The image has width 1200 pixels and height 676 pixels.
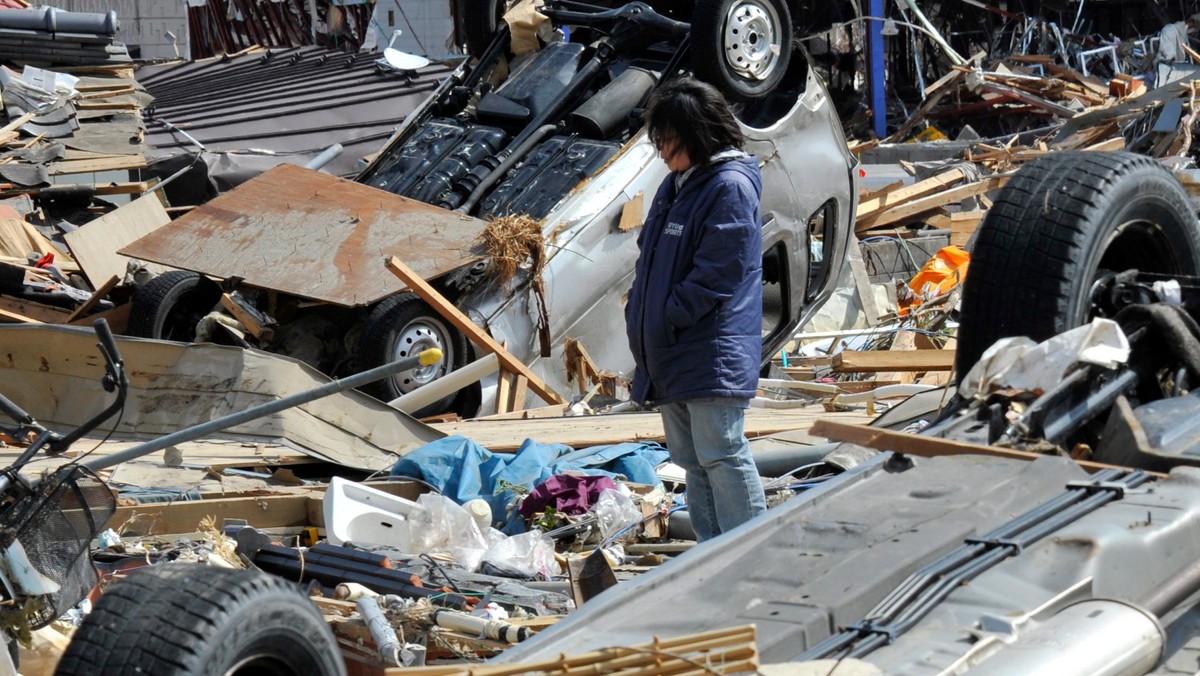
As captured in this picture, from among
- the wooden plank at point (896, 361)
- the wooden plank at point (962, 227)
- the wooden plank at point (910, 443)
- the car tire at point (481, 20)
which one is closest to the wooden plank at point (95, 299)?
the car tire at point (481, 20)

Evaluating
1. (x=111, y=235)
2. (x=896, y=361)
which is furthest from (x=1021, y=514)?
(x=111, y=235)

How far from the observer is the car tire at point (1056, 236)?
4.37 meters

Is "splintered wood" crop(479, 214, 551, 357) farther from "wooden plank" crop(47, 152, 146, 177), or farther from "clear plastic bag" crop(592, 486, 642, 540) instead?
"wooden plank" crop(47, 152, 146, 177)

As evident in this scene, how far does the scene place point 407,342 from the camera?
8.56 m

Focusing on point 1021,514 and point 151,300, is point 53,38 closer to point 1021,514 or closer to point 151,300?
point 151,300

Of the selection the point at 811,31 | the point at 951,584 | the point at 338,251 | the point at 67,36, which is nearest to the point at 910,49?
the point at 811,31

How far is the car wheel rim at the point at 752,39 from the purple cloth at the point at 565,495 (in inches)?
139

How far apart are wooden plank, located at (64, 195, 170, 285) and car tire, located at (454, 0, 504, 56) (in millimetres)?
2916

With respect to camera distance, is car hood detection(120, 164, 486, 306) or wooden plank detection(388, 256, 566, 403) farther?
car hood detection(120, 164, 486, 306)

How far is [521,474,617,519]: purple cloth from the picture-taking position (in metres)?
6.05

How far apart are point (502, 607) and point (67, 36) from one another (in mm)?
10960

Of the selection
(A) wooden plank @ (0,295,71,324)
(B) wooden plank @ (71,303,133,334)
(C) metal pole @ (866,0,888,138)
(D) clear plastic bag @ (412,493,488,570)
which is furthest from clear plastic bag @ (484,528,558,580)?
(C) metal pole @ (866,0,888,138)

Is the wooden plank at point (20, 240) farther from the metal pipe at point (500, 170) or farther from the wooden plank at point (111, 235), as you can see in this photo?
the metal pipe at point (500, 170)

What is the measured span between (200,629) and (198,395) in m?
5.02
